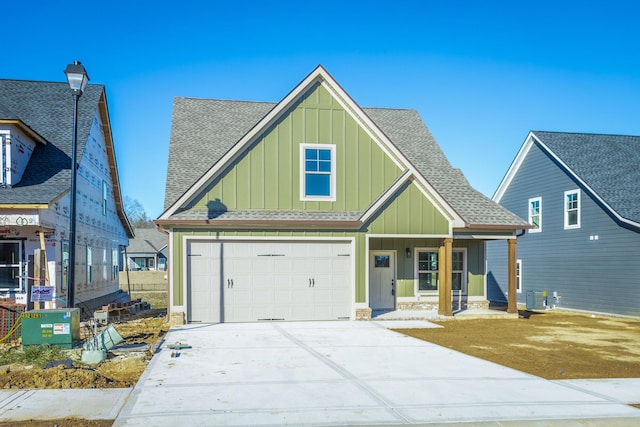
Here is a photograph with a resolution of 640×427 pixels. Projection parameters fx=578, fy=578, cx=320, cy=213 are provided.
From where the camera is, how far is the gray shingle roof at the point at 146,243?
64.6 meters

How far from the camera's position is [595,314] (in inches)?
898

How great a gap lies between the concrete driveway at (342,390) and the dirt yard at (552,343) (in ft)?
3.02

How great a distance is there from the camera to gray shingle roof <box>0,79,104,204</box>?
1578cm

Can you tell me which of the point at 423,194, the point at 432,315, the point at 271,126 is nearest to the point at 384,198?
the point at 423,194

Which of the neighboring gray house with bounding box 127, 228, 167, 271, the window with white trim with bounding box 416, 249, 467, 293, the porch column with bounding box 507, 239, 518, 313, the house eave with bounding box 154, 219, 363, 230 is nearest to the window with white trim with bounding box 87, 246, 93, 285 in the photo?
the house eave with bounding box 154, 219, 363, 230

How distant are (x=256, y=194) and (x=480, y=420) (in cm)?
1202

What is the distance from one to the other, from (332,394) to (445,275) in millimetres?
11328

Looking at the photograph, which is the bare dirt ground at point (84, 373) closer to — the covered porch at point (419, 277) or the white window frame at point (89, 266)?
the white window frame at point (89, 266)

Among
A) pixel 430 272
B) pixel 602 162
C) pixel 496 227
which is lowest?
pixel 430 272

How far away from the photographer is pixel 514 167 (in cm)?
2898

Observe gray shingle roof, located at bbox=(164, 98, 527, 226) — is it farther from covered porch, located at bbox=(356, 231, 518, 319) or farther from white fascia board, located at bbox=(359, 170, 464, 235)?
covered porch, located at bbox=(356, 231, 518, 319)

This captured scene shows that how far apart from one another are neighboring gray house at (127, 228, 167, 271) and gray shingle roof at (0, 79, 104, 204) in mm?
43588

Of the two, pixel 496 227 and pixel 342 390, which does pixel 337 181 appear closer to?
pixel 496 227

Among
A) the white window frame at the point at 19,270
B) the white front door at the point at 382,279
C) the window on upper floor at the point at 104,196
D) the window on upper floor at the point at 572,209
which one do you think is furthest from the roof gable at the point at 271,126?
the window on upper floor at the point at 572,209
